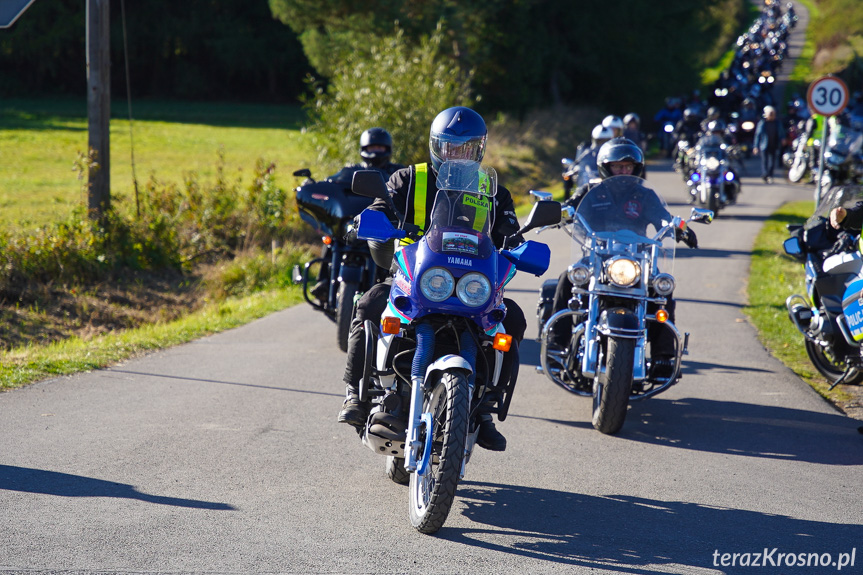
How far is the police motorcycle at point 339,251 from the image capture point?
8.14 m

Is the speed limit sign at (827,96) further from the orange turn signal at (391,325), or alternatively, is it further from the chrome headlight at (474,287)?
the orange turn signal at (391,325)

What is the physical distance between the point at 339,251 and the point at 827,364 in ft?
14.2

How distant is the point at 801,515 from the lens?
4.92 metres

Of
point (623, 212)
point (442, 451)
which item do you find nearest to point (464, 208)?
point (442, 451)

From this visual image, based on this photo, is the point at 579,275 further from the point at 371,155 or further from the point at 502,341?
the point at 371,155

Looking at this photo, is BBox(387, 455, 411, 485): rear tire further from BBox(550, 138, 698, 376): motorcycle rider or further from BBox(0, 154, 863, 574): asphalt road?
BBox(550, 138, 698, 376): motorcycle rider

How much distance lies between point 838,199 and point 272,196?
8920mm

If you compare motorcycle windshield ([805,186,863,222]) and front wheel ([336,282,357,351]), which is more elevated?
motorcycle windshield ([805,186,863,222])

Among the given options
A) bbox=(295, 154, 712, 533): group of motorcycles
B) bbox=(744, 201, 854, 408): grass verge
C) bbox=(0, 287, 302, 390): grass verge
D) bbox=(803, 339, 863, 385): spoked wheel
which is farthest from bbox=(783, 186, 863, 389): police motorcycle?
bbox=(0, 287, 302, 390): grass verge

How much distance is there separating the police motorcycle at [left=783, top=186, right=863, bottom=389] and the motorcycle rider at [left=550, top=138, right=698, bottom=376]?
120cm

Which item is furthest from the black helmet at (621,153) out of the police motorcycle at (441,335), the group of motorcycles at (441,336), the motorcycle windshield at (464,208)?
the motorcycle windshield at (464,208)

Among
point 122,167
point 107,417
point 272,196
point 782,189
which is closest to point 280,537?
point 107,417

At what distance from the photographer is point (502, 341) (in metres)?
4.55

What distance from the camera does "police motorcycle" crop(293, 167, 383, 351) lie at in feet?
26.7
